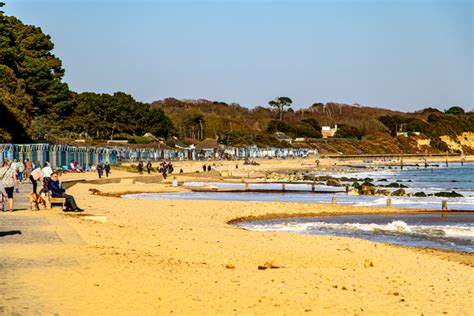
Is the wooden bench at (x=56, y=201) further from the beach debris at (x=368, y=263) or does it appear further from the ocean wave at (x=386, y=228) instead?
the beach debris at (x=368, y=263)

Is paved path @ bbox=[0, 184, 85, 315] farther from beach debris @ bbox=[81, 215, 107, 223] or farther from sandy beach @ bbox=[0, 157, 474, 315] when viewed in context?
beach debris @ bbox=[81, 215, 107, 223]

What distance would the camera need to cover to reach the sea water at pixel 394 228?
22281mm

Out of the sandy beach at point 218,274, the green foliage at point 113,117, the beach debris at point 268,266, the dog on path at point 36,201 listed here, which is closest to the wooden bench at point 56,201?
the dog on path at point 36,201

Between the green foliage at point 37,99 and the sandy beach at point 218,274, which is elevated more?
the green foliage at point 37,99

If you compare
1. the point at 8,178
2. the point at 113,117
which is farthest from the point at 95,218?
the point at 113,117

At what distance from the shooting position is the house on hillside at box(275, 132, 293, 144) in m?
183

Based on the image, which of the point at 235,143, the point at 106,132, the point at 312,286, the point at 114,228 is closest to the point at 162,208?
the point at 114,228

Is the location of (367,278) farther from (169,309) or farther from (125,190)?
(125,190)

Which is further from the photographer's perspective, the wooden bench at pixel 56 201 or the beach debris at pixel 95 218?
the wooden bench at pixel 56 201

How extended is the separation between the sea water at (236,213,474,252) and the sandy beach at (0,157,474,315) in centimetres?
294

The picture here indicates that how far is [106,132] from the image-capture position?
→ 12106 cm

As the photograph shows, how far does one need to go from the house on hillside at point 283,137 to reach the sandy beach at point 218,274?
162 m

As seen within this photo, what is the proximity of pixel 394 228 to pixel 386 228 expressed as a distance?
27 cm

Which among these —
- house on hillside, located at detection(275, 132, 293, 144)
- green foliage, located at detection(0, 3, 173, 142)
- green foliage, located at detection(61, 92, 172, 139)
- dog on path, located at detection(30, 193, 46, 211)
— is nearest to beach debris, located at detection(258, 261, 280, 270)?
dog on path, located at detection(30, 193, 46, 211)
